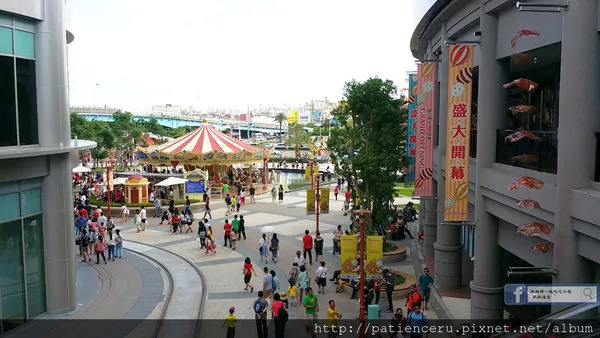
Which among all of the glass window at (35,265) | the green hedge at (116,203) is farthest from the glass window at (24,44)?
the green hedge at (116,203)

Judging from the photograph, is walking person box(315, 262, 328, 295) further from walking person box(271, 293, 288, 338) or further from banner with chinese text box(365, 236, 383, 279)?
walking person box(271, 293, 288, 338)

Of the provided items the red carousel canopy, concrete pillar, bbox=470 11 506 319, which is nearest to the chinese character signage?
concrete pillar, bbox=470 11 506 319

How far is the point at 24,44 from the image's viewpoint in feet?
48.9

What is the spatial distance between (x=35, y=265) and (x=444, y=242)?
494 inches

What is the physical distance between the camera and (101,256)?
23.5 meters

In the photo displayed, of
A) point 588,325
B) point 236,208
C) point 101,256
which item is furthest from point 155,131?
point 588,325

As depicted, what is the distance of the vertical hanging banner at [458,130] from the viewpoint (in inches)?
521

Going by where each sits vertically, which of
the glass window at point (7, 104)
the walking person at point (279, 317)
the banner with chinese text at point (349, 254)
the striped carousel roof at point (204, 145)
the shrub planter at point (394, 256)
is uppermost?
the glass window at point (7, 104)

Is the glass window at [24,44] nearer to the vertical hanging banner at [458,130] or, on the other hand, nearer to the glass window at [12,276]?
the glass window at [12,276]

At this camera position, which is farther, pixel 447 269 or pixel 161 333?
A: pixel 447 269

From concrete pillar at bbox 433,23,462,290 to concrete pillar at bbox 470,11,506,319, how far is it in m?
4.62

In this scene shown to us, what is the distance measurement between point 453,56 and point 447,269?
7.75m

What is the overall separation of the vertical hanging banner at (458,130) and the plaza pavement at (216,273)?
3825mm

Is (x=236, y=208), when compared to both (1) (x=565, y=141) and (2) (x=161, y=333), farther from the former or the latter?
(1) (x=565, y=141)
